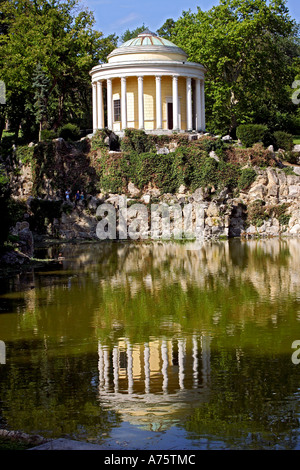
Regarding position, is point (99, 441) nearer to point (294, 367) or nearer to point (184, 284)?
point (294, 367)

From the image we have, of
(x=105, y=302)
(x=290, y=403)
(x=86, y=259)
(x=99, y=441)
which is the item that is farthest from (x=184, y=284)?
(x=99, y=441)

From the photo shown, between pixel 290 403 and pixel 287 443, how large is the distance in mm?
1819

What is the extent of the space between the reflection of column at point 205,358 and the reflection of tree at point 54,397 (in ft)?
7.18

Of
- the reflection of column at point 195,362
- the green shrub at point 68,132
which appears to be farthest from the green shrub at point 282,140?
the reflection of column at point 195,362

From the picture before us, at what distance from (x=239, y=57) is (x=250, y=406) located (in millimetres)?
52357

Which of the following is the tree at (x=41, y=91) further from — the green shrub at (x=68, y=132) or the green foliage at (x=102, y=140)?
the green foliage at (x=102, y=140)

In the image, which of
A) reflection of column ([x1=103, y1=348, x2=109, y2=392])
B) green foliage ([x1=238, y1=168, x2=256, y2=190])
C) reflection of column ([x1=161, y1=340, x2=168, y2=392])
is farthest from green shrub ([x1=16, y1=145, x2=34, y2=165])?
reflection of column ([x1=103, y1=348, x2=109, y2=392])

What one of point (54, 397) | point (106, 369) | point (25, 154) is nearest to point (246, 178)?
point (25, 154)

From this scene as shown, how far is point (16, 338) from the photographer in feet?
56.9

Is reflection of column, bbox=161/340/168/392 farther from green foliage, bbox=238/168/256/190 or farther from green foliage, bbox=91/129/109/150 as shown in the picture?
green foliage, bbox=91/129/109/150

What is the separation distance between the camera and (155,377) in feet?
44.5

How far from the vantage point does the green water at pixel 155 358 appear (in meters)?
10.9

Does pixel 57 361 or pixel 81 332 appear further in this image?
pixel 81 332

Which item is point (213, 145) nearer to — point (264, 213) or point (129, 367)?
point (264, 213)
